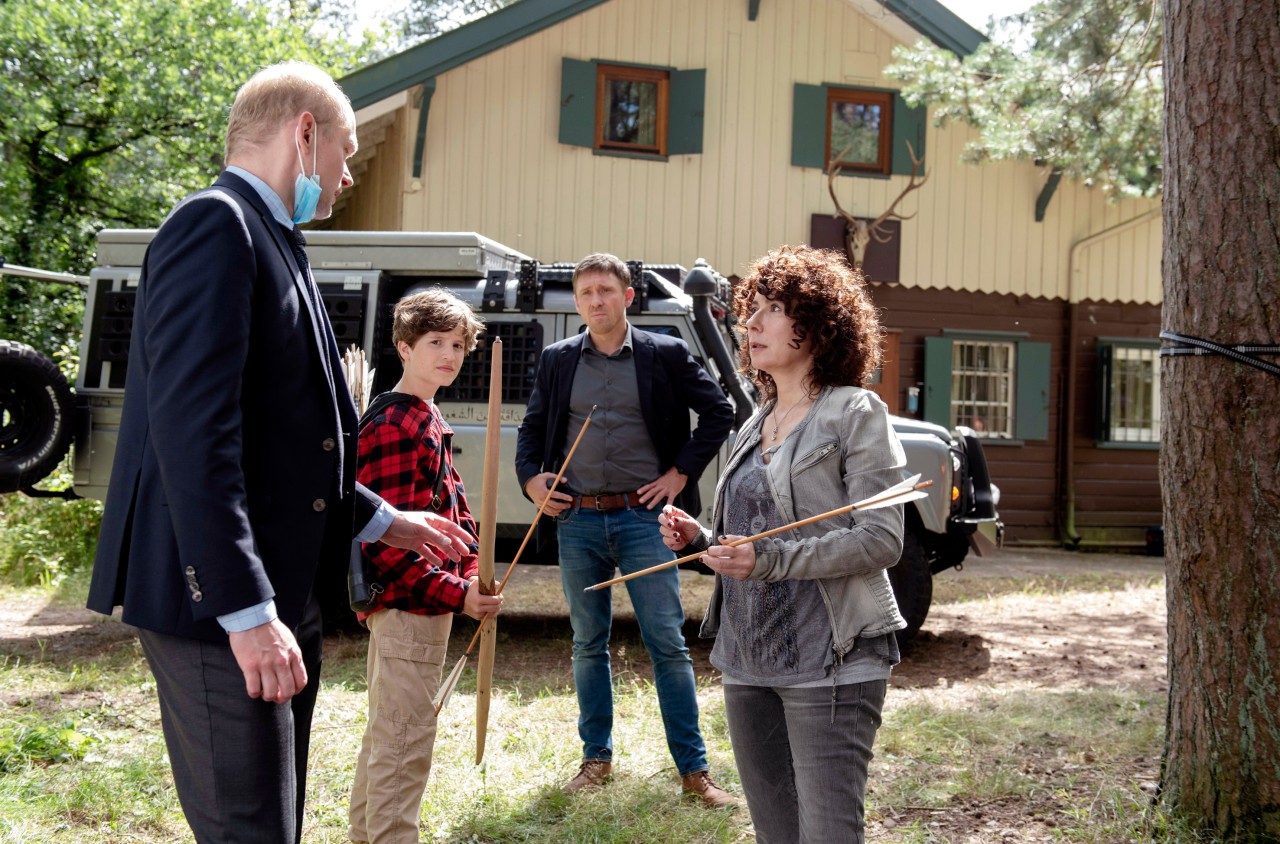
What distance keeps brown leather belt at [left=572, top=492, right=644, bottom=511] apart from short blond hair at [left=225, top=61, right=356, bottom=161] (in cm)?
241

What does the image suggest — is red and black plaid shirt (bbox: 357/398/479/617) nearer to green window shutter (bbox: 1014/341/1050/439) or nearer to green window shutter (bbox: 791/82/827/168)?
green window shutter (bbox: 791/82/827/168)

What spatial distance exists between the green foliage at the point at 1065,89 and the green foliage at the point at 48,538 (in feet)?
27.8

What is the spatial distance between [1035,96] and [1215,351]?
824cm

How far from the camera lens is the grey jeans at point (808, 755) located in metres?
2.45

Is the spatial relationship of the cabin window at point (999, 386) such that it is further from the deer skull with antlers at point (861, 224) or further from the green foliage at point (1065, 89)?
the green foliage at point (1065, 89)

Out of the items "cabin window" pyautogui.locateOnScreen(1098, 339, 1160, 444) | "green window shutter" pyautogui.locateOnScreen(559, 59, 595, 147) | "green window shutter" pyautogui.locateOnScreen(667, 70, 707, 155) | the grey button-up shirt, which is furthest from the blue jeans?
"cabin window" pyautogui.locateOnScreen(1098, 339, 1160, 444)

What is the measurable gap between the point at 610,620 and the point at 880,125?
10465mm

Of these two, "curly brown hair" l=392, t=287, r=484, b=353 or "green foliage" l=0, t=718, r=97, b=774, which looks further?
"green foliage" l=0, t=718, r=97, b=774

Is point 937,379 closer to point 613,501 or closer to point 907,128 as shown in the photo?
point 907,128

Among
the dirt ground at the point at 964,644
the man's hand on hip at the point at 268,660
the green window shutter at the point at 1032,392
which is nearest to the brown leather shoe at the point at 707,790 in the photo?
the dirt ground at the point at 964,644

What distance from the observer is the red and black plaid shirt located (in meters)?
3.21

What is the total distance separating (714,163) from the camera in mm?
12867

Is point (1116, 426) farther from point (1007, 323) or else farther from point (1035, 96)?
point (1035, 96)

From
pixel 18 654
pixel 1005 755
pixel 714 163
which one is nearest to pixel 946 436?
pixel 1005 755
